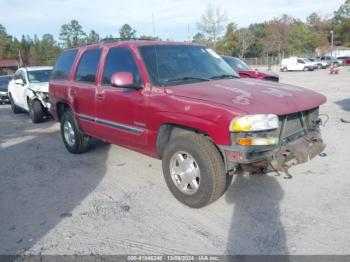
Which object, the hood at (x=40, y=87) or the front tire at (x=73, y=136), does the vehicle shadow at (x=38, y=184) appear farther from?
the hood at (x=40, y=87)

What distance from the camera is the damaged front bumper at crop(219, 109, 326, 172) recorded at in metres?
3.28

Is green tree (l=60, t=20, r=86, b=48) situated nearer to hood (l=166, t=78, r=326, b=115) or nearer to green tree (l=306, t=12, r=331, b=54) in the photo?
green tree (l=306, t=12, r=331, b=54)

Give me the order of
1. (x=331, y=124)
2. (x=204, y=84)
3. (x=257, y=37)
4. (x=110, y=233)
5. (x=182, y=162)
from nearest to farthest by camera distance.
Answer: (x=110, y=233) → (x=182, y=162) → (x=204, y=84) → (x=331, y=124) → (x=257, y=37)

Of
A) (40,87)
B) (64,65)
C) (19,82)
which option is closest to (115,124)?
(64,65)

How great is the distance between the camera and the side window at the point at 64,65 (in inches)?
238

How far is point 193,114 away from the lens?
3529mm

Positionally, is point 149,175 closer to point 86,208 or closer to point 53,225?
point 86,208

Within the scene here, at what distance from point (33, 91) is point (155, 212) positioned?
7.37m

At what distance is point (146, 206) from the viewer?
3.92m

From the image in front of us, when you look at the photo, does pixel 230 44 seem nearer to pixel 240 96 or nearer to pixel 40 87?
pixel 40 87

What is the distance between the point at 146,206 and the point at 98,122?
1.88 meters

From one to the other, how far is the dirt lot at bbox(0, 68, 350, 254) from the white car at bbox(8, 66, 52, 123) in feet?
13.6

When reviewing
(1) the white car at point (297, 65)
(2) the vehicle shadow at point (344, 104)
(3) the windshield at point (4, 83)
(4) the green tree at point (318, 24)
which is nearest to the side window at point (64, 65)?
(2) the vehicle shadow at point (344, 104)

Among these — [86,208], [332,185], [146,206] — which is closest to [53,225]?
[86,208]
